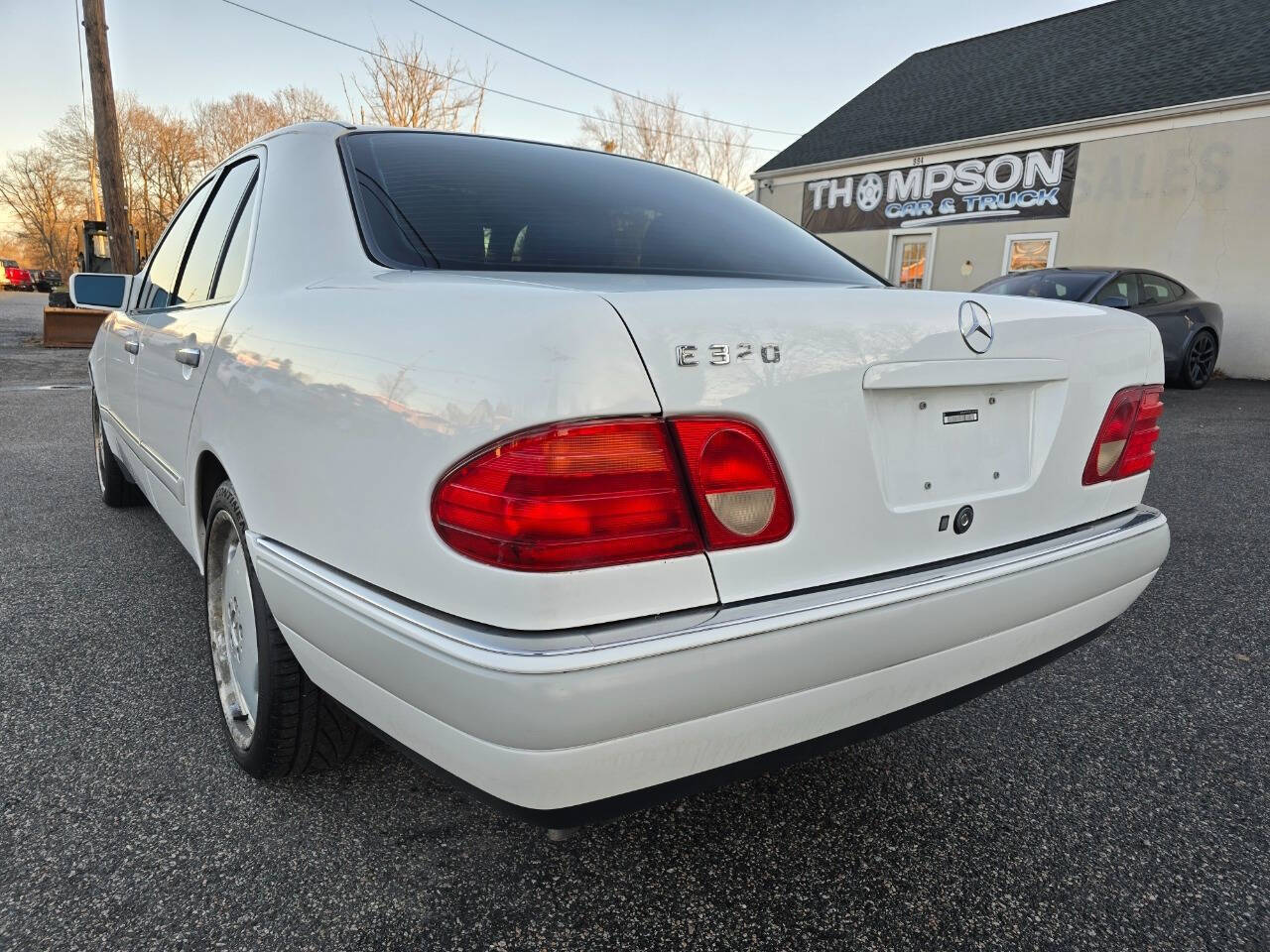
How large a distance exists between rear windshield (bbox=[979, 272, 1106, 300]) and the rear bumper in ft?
27.5

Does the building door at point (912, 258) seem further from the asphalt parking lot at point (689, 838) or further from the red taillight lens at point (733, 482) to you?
the red taillight lens at point (733, 482)

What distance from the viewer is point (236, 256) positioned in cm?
213

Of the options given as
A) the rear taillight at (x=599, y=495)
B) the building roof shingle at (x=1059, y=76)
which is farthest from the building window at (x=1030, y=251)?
the rear taillight at (x=599, y=495)

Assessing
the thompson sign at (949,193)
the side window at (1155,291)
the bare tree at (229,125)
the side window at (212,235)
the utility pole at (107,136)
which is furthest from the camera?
the bare tree at (229,125)

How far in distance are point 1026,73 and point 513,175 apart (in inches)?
705

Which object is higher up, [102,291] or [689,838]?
[102,291]

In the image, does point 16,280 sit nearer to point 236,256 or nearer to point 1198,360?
point 1198,360

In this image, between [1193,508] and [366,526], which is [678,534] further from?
[1193,508]

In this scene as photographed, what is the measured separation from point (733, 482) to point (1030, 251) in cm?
1549

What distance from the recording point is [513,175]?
205cm

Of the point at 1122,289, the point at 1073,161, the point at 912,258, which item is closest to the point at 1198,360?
the point at 1122,289

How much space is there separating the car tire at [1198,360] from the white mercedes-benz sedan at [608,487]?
10005mm

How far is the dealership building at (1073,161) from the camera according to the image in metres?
12.2

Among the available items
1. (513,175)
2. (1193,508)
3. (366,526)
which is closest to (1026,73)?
(1193,508)
